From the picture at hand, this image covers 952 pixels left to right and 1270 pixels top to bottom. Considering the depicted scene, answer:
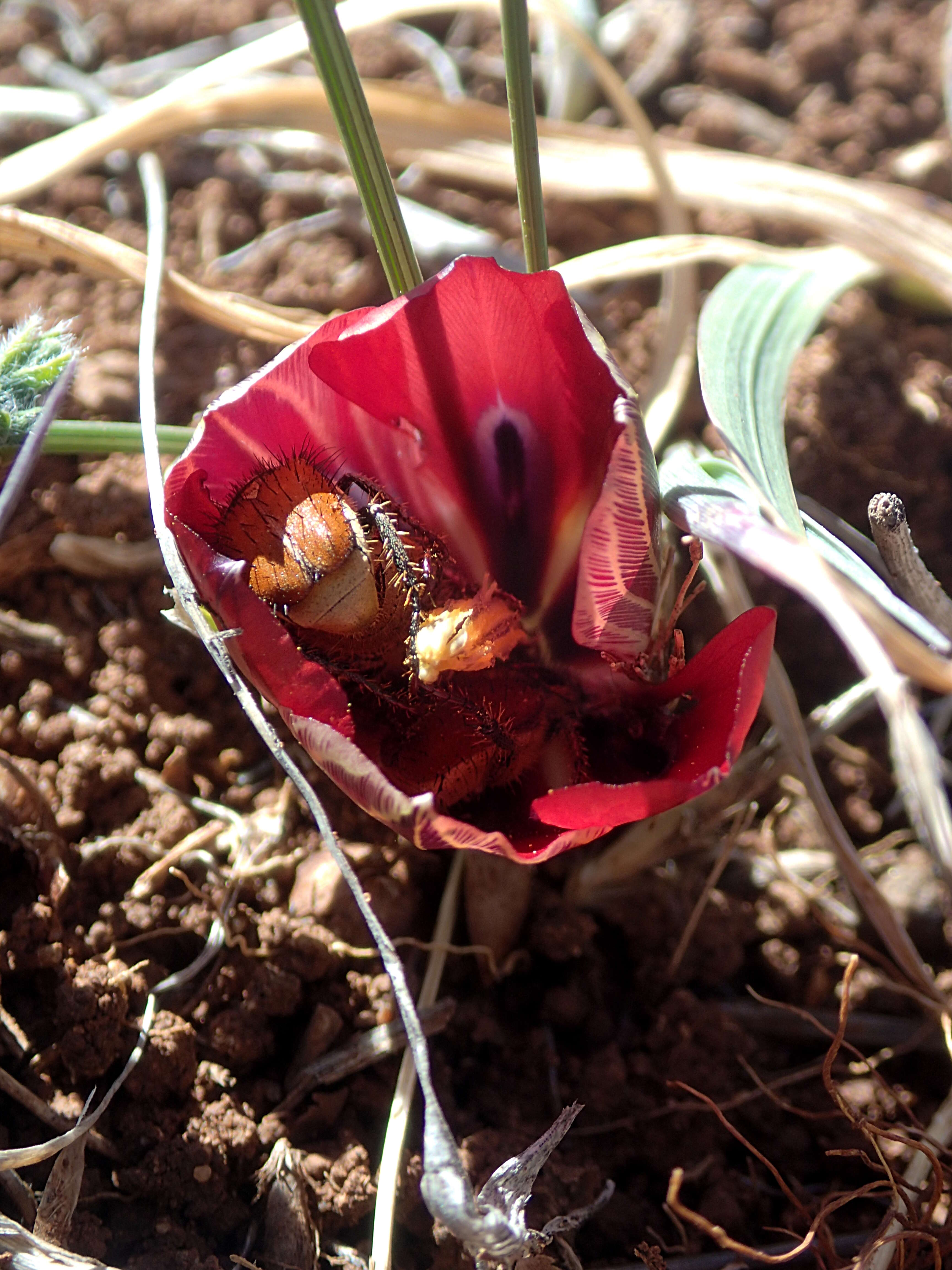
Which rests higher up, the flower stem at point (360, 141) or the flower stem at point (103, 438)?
the flower stem at point (360, 141)

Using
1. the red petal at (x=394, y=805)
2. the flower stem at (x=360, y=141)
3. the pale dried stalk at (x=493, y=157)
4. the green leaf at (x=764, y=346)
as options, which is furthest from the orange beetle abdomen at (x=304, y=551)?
the pale dried stalk at (x=493, y=157)

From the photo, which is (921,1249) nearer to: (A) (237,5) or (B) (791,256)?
(B) (791,256)

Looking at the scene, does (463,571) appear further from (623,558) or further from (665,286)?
(665,286)

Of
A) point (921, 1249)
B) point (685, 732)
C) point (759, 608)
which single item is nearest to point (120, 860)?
point (685, 732)

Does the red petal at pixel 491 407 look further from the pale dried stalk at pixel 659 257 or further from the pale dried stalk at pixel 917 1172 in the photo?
the pale dried stalk at pixel 917 1172

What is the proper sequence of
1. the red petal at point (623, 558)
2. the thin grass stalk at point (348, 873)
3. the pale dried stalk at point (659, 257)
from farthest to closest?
the pale dried stalk at point (659, 257)
the red petal at point (623, 558)
the thin grass stalk at point (348, 873)
